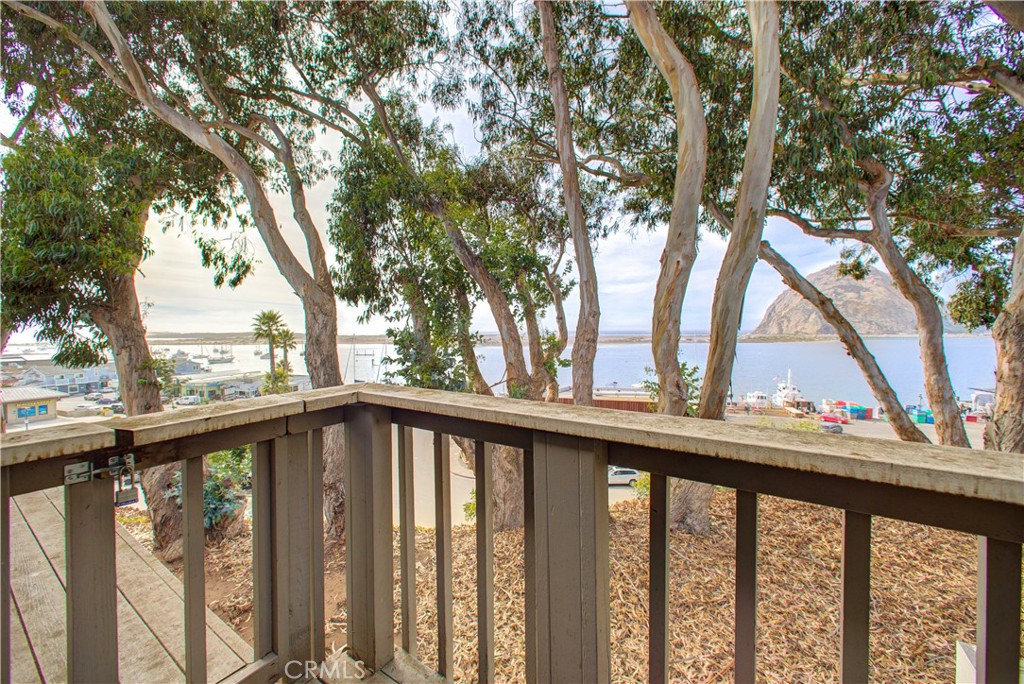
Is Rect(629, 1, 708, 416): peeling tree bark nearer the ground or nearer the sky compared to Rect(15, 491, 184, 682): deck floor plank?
nearer the sky

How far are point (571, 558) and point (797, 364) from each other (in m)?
9.50

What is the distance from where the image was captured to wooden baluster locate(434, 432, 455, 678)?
3.95ft

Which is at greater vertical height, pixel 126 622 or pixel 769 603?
pixel 126 622

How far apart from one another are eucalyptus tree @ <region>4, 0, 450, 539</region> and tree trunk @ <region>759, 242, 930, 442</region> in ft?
18.4

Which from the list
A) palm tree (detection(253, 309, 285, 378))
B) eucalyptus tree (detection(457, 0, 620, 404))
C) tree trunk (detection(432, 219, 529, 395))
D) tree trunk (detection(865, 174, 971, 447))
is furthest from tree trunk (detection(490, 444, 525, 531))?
tree trunk (detection(865, 174, 971, 447))

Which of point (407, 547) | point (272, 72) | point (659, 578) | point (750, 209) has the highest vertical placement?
point (272, 72)

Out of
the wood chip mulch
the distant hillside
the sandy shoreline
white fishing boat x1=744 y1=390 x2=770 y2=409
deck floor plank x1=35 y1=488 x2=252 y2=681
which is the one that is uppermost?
the distant hillside

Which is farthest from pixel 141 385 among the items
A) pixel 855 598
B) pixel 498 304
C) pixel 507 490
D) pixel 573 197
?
pixel 855 598

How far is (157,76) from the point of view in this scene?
5.67 metres

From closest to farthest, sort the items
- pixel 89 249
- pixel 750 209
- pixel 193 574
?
pixel 193 574 → pixel 750 209 → pixel 89 249

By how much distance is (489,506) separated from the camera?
1146 millimetres

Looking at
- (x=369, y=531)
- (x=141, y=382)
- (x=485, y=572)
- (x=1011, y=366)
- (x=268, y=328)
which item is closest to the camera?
(x=485, y=572)

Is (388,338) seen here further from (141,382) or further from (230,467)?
(141,382)

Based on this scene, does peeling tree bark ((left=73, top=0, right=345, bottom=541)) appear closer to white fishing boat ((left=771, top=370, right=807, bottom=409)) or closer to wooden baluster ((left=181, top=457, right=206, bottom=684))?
wooden baluster ((left=181, top=457, right=206, bottom=684))
